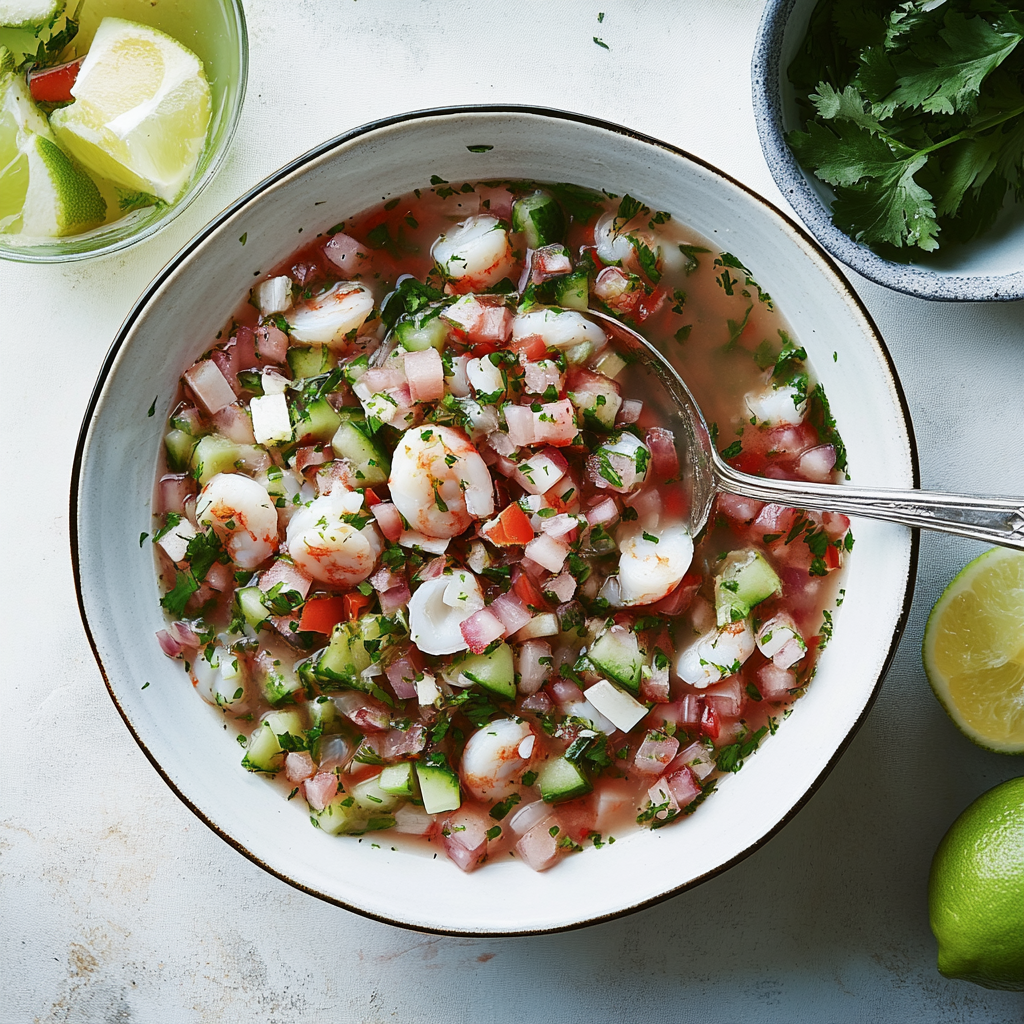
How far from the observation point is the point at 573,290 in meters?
2.27

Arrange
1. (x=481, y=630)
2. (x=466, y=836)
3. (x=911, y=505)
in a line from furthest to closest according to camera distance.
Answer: (x=466, y=836) → (x=481, y=630) → (x=911, y=505)

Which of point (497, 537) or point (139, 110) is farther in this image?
point (139, 110)

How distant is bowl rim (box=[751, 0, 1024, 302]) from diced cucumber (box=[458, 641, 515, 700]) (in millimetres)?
1276

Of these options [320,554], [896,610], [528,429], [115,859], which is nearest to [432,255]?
[528,429]

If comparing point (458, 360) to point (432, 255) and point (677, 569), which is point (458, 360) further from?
point (677, 569)

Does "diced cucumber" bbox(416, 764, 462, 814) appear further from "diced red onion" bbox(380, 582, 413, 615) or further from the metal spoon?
the metal spoon

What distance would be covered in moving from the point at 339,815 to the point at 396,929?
50cm

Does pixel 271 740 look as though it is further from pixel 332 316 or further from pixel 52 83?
pixel 52 83

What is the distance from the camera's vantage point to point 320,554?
2168 millimetres

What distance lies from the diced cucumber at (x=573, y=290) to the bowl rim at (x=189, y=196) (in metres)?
0.99

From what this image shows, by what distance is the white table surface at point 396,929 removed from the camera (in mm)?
2504

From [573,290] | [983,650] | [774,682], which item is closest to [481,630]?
[774,682]

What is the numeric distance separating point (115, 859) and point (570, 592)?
5.04ft

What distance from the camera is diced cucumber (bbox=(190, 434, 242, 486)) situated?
2.29 metres
